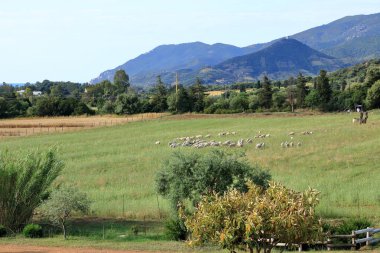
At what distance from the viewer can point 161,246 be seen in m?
27.7

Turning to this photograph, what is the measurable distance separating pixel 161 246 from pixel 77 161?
34.9m

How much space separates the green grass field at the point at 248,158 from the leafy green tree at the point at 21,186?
4197 mm

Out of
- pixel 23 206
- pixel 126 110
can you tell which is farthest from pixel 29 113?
pixel 23 206

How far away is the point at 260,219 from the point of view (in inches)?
619

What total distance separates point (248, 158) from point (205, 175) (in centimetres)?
2261

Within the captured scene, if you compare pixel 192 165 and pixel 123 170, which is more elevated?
pixel 192 165

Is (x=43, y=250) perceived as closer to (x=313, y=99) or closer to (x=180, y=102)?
(x=313, y=99)

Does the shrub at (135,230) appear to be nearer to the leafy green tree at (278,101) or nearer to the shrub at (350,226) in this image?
the shrub at (350,226)

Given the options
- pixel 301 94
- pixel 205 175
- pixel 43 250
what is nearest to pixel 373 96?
pixel 301 94

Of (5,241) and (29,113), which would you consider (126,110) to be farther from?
(5,241)

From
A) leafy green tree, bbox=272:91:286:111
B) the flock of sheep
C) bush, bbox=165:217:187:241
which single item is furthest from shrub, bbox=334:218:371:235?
leafy green tree, bbox=272:91:286:111

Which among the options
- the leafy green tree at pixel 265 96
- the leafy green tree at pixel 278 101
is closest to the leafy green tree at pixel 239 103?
the leafy green tree at pixel 265 96

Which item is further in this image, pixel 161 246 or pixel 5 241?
pixel 5 241

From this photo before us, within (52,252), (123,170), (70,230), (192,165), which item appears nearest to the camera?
(52,252)
